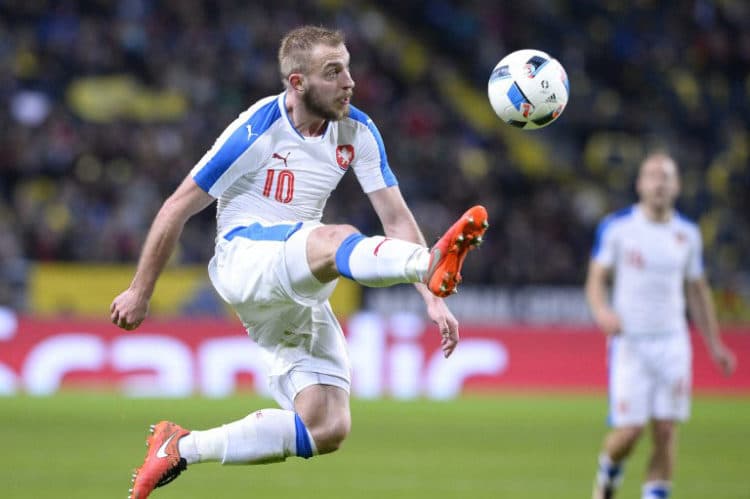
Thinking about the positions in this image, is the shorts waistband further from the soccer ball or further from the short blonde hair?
the soccer ball

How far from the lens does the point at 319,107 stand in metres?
5.78

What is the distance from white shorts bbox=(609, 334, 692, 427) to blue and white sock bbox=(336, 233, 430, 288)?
350 cm

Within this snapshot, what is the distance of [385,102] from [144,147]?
483 cm

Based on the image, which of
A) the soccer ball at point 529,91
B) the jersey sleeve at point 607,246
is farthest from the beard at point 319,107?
the jersey sleeve at point 607,246

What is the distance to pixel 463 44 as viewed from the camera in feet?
81.3

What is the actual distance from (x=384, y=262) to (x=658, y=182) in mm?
3809

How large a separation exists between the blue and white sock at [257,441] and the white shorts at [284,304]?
0.85ft

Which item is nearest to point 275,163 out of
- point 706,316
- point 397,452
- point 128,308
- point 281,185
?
point 281,185

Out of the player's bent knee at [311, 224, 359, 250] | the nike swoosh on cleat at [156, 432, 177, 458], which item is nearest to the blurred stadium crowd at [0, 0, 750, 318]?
the nike swoosh on cleat at [156, 432, 177, 458]

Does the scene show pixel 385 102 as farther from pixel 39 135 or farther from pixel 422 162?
pixel 39 135

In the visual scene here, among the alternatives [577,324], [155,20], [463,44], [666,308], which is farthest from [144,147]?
[666,308]

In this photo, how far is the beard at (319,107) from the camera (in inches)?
227

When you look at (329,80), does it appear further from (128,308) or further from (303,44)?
(128,308)

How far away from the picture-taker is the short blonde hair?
18.8 ft
